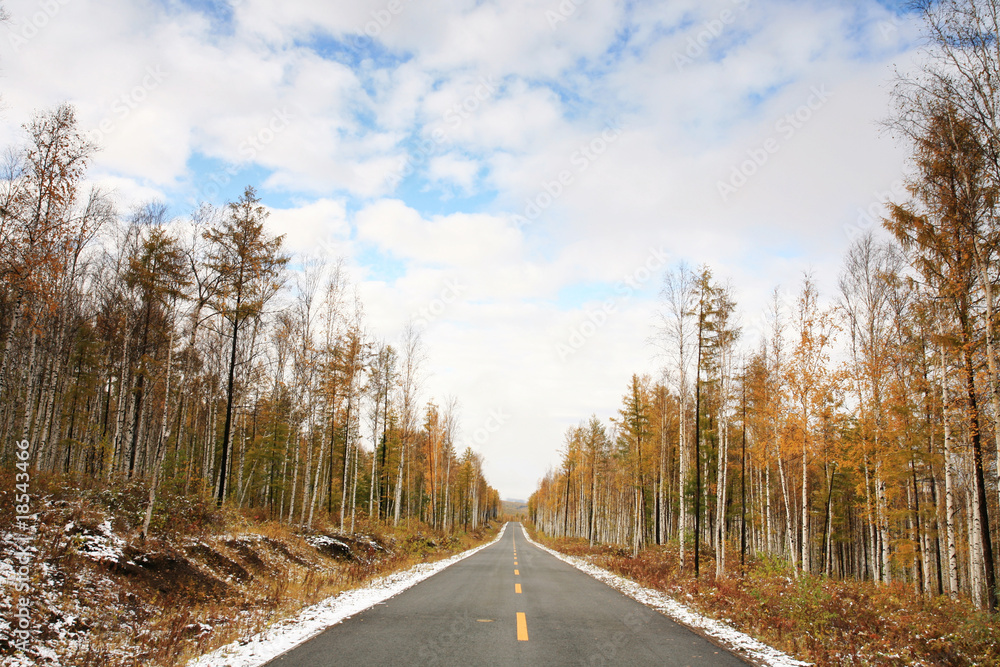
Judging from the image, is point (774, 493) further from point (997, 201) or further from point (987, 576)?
point (997, 201)

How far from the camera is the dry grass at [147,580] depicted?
6723mm

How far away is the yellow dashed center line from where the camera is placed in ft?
23.7

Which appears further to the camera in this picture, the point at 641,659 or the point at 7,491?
the point at 7,491

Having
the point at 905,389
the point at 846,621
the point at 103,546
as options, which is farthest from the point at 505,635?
the point at 905,389

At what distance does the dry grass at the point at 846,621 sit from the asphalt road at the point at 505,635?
1861mm

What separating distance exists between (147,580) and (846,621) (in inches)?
576

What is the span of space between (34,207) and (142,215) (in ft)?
30.4

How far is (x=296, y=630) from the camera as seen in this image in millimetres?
7566

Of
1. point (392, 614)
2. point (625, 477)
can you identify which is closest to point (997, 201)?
point (392, 614)

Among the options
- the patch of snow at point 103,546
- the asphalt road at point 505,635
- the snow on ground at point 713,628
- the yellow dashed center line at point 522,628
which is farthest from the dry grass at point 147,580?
the snow on ground at point 713,628

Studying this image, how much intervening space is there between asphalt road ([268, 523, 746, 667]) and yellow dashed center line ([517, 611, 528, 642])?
0.05 ft

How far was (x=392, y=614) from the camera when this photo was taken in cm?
888

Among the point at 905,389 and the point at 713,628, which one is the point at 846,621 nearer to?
the point at 713,628

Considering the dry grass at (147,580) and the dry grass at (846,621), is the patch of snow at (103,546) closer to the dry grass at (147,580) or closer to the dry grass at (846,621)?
the dry grass at (147,580)
